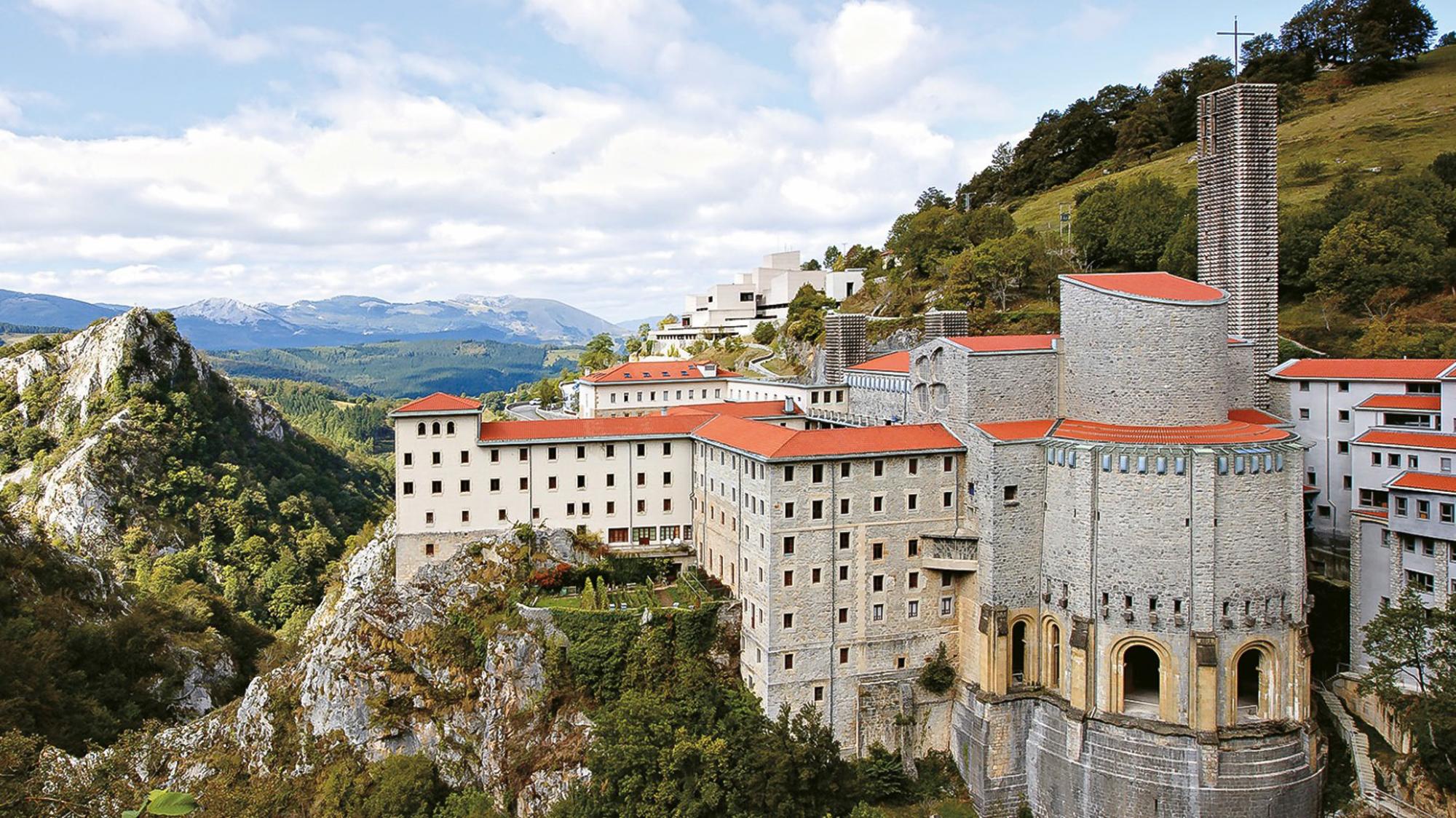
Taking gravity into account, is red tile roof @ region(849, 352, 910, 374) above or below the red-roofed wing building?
above

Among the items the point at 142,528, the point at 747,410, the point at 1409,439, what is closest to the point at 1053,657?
the point at 1409,439

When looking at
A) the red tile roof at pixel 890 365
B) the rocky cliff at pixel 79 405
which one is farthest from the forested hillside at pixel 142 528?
the red tile roof at pixel 890 365

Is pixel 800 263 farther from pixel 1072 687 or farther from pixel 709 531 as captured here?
pixel 1072 687

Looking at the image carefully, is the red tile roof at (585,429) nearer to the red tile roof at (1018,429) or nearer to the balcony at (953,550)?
the balcony at (953,550)

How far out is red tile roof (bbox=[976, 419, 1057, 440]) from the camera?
39.5m

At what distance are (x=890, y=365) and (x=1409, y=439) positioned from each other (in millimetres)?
23794

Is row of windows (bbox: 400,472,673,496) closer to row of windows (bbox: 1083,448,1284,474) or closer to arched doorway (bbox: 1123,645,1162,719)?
row of windows (bbox: 1083,448,1284,474)

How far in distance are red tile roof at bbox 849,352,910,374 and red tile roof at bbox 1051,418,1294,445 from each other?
10.9m

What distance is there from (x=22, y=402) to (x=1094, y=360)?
10671 cm

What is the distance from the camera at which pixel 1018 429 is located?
40469 mm

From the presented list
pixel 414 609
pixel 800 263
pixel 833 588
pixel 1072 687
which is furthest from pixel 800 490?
pixel 800 263

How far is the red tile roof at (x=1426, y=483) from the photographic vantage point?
3559 centimetres

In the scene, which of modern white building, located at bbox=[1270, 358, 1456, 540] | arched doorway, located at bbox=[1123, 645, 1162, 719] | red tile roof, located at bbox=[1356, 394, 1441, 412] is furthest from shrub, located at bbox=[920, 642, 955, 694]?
red tile roof, located at bbox=[1356, 394, 1441, 412]

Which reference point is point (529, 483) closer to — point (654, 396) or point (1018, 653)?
point (654, 396)
